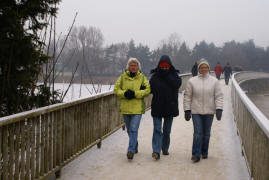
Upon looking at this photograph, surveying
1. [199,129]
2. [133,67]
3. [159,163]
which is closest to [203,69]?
[199,129]

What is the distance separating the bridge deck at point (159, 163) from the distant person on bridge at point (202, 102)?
0.44 metres

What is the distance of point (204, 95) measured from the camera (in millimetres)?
5887

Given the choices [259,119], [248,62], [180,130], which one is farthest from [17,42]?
[248,62]

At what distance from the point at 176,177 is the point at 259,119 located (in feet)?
4.97

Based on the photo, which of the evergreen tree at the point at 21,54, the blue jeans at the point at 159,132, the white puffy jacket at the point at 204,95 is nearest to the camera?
the evergreen tree at the point at 21,54

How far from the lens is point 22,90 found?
5398 millimetres

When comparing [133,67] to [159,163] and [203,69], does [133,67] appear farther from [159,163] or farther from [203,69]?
[159,163]

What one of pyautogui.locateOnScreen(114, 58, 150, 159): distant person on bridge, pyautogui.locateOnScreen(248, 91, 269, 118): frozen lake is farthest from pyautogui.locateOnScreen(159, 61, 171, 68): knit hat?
pyautogui.locateOnScreen(248, 91, 269, 118): frozen lake

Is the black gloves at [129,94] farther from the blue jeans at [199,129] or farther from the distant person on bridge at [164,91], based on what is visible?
the blue jeans at [199,129]

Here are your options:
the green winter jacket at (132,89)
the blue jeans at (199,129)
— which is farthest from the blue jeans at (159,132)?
the blue jeans at (199,129)

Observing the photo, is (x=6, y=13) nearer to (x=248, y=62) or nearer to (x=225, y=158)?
(x=225, y=158)

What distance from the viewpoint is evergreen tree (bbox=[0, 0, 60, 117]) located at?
16.0ft

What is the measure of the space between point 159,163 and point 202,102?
1.21 metres

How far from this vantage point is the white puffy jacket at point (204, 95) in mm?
5867
